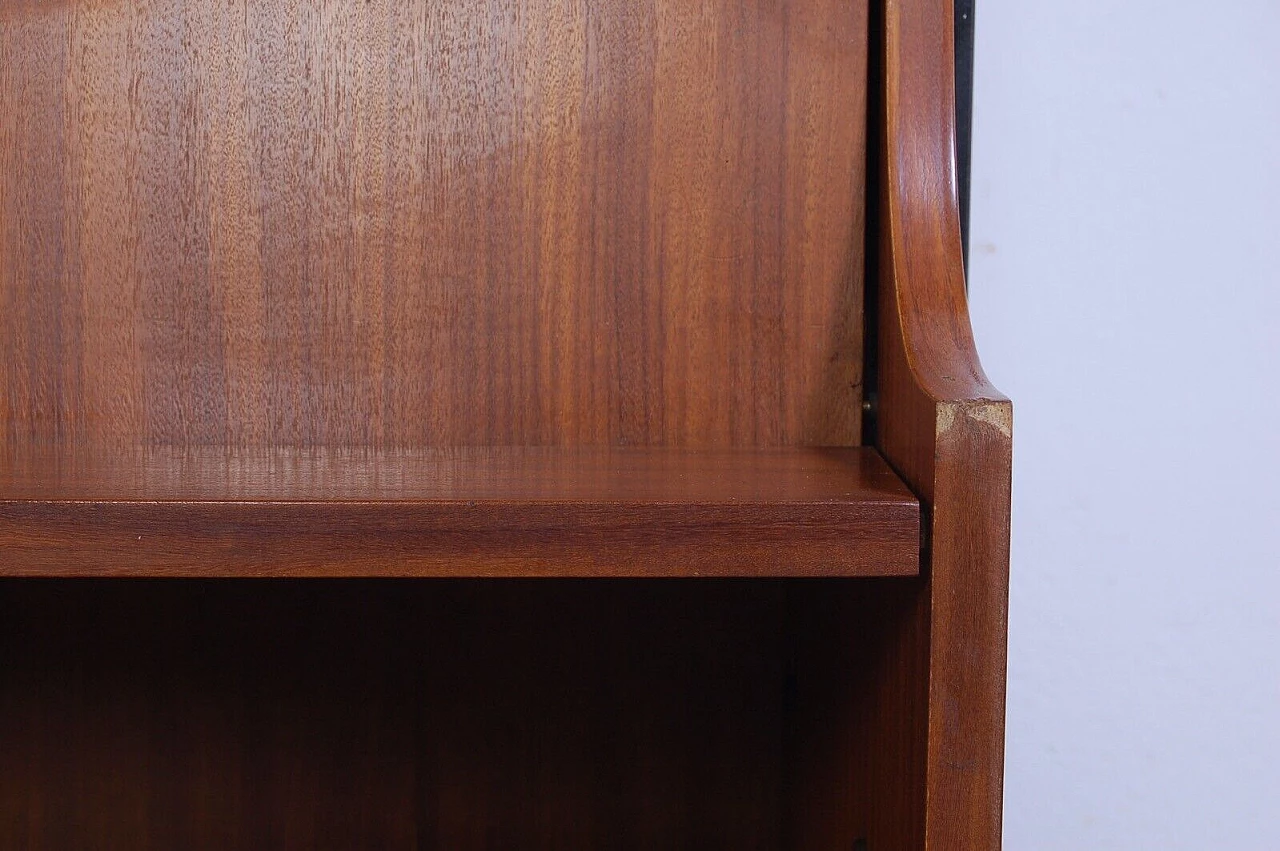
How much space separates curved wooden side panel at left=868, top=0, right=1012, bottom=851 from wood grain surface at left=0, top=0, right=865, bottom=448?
0.39 feet

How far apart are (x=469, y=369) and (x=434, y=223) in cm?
9

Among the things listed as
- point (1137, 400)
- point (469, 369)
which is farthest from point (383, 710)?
point (1137, 400)

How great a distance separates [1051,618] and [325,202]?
1.93 ft

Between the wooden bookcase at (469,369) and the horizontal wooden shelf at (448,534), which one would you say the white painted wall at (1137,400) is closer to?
the wooden bookcase at (469,369)

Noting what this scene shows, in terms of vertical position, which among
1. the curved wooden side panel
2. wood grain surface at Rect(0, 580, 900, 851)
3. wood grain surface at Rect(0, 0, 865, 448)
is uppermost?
wood grain surface at Rect(0, 0, 865, 448)

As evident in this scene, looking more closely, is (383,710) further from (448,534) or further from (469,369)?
(448,534)

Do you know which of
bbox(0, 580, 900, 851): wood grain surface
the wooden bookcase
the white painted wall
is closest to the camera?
the wooden bookcase

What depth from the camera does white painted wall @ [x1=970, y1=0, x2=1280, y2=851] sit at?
0.81 metres

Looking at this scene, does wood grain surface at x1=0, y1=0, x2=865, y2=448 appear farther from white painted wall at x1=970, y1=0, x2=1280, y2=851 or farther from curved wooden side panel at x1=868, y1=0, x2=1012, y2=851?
white painted wall at x1=970, y1=0, x2=1280, y2=851

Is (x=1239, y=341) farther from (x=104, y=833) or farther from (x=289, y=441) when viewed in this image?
(x=104, y=833)

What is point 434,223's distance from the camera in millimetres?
640

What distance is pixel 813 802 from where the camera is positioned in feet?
2.01

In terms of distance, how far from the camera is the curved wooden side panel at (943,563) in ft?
1.34

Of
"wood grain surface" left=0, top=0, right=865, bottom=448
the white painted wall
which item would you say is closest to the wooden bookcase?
"wood grain surface" left=0, top=0, right=865, bottom=448
